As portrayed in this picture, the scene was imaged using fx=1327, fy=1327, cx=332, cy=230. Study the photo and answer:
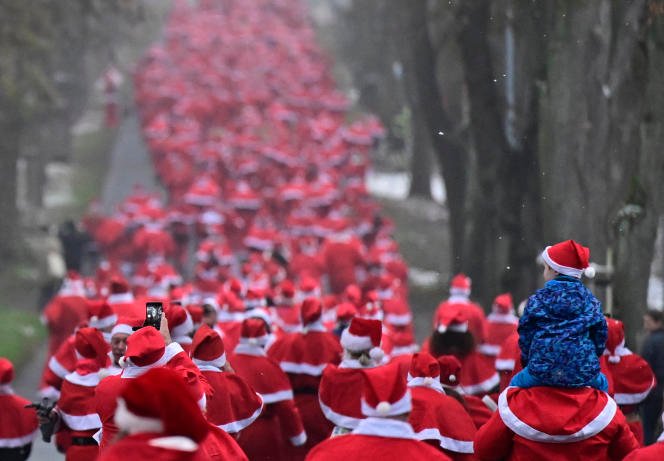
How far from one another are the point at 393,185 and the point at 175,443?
33.7 m

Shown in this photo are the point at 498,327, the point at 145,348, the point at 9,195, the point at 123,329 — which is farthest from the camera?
the point at 9,195

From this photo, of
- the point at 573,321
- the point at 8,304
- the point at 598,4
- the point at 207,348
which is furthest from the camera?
the point at 8,304

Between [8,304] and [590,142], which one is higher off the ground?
[590,142]

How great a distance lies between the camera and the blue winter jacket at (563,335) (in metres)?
6.39

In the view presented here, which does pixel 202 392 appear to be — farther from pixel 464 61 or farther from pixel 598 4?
pixel 464 61

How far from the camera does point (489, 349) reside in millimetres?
12078

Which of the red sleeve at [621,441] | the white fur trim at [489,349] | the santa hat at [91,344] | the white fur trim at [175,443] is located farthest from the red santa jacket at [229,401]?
the white fur trim at [489,349]

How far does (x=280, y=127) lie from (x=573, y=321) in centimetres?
2965

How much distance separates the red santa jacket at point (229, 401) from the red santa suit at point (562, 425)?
2171 mm

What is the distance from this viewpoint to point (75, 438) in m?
8.62

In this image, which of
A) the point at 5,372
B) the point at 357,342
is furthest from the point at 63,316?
the point at 357,342

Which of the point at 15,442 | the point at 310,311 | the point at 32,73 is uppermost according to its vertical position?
the point at 32,73

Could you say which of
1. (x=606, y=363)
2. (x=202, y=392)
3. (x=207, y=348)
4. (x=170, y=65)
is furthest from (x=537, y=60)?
(x=170, y=65)

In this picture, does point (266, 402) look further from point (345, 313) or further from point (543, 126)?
point (543, 126)
